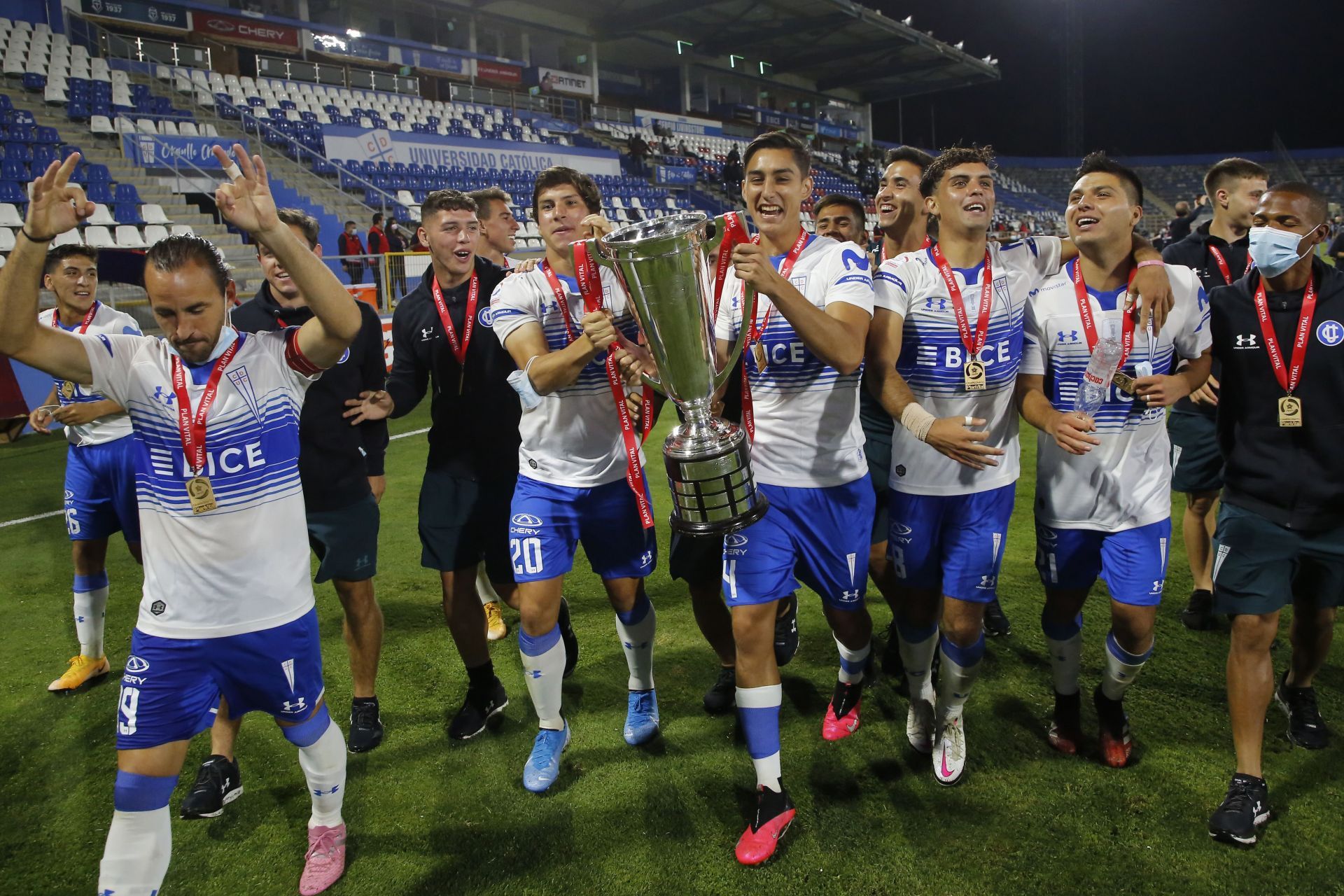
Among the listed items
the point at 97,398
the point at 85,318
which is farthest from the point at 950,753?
the point at 85,318

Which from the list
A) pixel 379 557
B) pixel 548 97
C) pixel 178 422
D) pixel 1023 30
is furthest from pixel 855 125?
pixel 178 422

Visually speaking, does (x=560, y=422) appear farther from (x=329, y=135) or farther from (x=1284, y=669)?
(x=329, y=135)

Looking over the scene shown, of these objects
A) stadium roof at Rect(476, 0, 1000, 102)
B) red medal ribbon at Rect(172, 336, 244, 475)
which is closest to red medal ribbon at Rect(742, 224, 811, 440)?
red medal ribbon at Rect(172, 336, 244, 475)

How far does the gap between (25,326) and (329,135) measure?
61.5ft

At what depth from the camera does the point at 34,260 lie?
6.36 feet

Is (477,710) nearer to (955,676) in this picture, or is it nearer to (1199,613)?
(955,676)

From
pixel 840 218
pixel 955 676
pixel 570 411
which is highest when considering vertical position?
pixel 840 218

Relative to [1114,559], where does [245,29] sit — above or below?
above

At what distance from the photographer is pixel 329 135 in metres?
18.6

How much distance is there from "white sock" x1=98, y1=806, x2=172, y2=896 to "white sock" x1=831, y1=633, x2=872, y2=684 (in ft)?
7.19

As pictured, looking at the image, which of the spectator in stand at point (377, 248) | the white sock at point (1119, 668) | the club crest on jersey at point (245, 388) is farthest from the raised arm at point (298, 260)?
the spectator in stand at point (377, 248)

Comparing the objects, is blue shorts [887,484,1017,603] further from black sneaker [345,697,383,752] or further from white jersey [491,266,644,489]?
black sneaker [345,697,383,752]

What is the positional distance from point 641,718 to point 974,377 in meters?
1.75

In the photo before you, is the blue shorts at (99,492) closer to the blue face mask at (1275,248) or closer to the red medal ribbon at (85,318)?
the red medal ribbon at (85,318)
